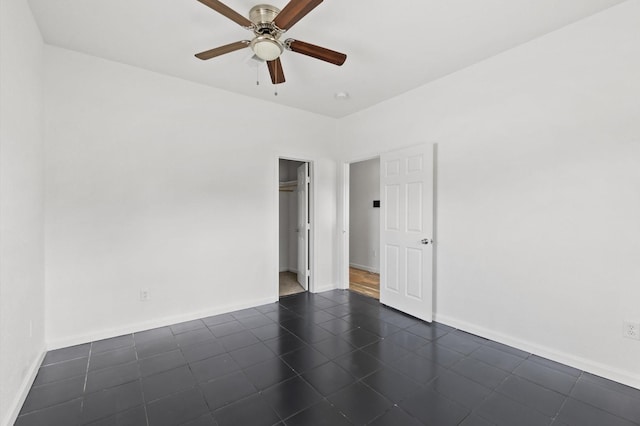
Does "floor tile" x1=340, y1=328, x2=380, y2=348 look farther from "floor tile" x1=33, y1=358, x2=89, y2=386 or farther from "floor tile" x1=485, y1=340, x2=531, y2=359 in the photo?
"floor tile" x1=33, y1=358, x2=89, y2=386

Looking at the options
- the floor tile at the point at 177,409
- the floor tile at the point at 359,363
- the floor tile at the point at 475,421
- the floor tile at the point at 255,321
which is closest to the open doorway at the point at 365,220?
the floor tile at the point at 255,321

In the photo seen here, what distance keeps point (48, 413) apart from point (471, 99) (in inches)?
171

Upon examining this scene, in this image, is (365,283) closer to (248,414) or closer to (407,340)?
(407,340)

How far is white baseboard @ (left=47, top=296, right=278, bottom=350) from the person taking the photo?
2666 millimetres

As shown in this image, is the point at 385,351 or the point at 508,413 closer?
the point at 508,413

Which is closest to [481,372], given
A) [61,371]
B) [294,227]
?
[61,371]

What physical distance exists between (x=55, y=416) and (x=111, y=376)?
1.45 feet

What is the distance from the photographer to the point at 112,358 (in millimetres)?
2486

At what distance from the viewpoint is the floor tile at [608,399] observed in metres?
1.83

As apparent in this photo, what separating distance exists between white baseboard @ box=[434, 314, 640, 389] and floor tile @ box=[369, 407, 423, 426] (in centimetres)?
154

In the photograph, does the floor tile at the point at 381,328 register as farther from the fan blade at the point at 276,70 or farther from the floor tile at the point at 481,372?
the fan blade at the point at 276,70

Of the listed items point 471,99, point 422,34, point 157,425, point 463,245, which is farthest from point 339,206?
point 157,425

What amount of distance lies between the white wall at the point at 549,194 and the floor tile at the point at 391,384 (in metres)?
1.25

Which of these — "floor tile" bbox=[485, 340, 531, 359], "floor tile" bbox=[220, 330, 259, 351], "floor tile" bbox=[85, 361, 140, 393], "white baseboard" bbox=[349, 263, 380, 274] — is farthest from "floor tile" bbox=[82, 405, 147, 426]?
"white baseboard" bbox=[349, 263, 380, 274]
